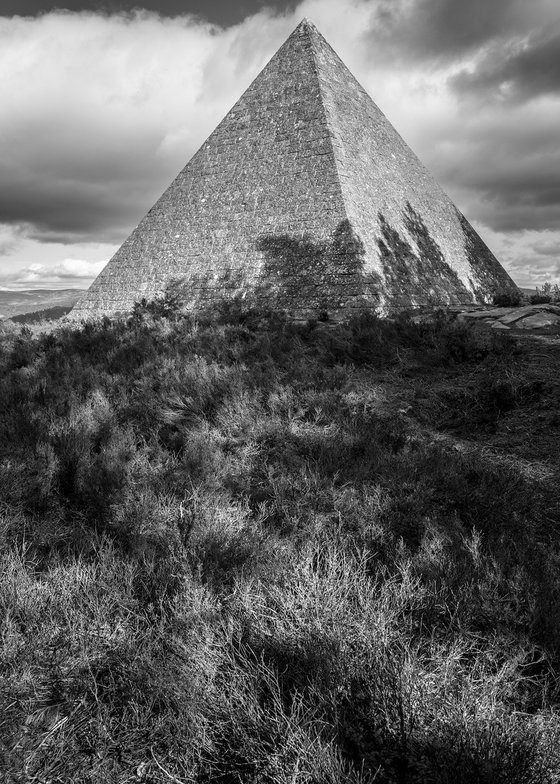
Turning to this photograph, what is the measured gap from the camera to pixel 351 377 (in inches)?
273

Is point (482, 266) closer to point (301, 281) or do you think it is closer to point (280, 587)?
point (301, 281)

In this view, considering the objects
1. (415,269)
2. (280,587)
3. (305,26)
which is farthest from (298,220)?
(280,587)

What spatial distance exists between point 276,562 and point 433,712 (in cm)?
123

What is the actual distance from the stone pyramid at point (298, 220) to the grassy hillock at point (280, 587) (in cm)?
1098

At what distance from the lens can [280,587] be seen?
2.50 metres

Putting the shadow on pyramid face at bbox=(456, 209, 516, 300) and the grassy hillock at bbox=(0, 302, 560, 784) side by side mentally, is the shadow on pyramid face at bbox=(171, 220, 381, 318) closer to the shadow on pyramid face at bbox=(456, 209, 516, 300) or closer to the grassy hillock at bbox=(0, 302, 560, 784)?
the shadow on pyramid face at bbox=(456, 209, 516, 300)

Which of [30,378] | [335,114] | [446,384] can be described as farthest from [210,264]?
[446,384]

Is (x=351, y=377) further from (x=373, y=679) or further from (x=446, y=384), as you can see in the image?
(x=373, y=679)

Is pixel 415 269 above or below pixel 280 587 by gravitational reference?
above

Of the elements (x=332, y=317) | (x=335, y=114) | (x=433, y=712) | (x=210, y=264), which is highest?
(x=335, y=114)

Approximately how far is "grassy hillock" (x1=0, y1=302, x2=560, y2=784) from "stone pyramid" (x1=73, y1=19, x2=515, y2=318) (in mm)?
10977

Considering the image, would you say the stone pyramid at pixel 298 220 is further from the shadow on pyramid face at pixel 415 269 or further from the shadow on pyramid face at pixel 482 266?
the shadow on pyramid face at pixel 482 266

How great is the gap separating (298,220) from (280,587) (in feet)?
57.0

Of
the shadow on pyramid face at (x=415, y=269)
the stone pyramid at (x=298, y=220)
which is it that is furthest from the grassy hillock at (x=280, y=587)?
the shadow on pyramid face at (x=415, y=269)
